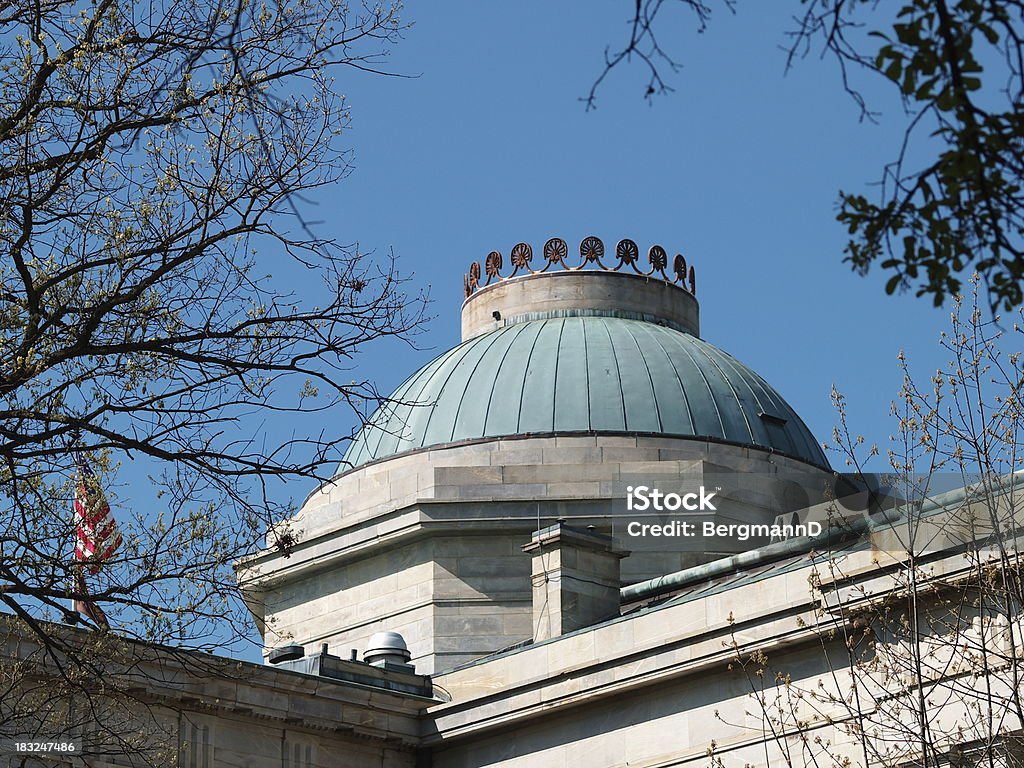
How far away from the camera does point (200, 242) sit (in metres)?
16.1

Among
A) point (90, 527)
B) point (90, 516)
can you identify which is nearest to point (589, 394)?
point (90, 527)

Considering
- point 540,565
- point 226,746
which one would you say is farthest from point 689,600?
point 226,746

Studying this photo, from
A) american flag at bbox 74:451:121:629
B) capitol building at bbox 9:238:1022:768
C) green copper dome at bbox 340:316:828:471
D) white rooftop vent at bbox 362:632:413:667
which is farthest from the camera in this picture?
green copper dome at bbox 340:316:828:471

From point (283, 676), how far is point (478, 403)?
41.1ft

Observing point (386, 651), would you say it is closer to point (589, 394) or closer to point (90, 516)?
point (589, 394)

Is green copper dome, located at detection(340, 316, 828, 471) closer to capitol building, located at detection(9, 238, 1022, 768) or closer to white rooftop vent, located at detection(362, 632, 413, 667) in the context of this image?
capitol building, located at detection(9, 238, 1022, 768)

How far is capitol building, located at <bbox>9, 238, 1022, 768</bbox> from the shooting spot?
993 inches

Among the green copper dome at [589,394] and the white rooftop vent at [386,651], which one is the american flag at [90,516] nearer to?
the white rooftop vent at [386,651]

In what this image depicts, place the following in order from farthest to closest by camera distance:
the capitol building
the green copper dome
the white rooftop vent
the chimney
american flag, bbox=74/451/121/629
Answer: the green copper dome < the white rooftop vent < the chimney < the capitol building < american flag, bbox=74/451/121/629

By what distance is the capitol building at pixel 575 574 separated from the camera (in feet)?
82.8

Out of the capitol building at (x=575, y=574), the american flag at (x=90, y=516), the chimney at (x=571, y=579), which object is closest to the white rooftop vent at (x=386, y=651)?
the capitol building at (x=575, y=574)

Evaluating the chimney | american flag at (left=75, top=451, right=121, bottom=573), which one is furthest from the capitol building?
american flag at (left=75, top=451, right=121, bottom=573)

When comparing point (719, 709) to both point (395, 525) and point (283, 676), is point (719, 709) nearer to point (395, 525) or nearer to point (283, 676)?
point (283, 676)

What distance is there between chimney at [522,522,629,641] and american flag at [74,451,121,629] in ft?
48.9
